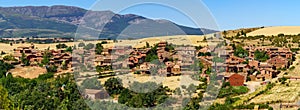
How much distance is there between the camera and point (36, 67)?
2553 cm

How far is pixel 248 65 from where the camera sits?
2294cm

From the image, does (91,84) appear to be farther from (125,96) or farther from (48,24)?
(48,24)

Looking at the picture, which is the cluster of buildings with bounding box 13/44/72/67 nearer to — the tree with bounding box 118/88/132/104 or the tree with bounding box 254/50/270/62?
the tree with bounding box 118/88/132/104

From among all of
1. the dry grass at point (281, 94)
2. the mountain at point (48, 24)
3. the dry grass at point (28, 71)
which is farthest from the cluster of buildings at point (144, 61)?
the dry grass at point (281, 94)

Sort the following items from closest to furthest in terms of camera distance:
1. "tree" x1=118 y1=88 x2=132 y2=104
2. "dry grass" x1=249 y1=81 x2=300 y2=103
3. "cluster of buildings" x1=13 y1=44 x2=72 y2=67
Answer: "tree" x1=118 y1=88 x2=132 y2=104 < "dry grass" x1=249 y1=81 x2=300 y2=103 < "cluster of buildings" x1=13 y1=44 x2=72 y2=67

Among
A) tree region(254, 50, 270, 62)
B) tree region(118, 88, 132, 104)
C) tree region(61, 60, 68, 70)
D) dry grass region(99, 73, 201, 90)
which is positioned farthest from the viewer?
tree region(254, 50, 270, 62)

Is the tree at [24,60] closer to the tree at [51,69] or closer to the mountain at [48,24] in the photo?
the tree at [51,69]

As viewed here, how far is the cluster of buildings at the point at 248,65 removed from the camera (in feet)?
65.6

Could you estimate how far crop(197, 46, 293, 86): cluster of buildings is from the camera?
19994 millimetres

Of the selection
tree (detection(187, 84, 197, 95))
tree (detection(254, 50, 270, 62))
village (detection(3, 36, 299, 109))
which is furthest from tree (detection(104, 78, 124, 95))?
tree (detection(254, 50, 270, 62))

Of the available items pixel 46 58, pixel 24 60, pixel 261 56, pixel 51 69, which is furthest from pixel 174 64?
pixel 24 60

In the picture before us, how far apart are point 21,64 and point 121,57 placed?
24.9 ft

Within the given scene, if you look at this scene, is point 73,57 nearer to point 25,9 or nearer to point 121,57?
point 121,57

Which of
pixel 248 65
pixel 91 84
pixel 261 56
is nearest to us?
pixel 91 84
